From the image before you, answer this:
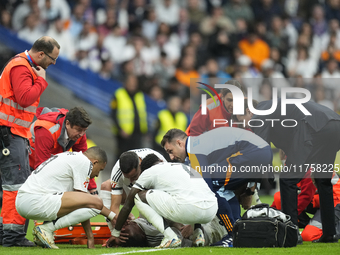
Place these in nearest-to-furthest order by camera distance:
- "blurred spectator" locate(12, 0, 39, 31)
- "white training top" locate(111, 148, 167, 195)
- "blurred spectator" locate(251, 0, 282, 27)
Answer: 1. "white training top" locate(111, 148, 167, 195)
2. "blurred spectator" locate(12, 0, 39, 31)
3. "blurred spectator" locate(251, 0, 282, 27)

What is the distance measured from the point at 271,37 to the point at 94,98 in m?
6.20

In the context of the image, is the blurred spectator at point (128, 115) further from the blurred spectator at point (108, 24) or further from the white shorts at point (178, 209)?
the white shorts at point (178, 209)

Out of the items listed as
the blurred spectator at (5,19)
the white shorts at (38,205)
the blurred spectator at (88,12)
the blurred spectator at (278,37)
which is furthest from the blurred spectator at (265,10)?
the white shorts at (38,205)

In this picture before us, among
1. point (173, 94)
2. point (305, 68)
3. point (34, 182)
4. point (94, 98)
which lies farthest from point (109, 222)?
point (305, 68)

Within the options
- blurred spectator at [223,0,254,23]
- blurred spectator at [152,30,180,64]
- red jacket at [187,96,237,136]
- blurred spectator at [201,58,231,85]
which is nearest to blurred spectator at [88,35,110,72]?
blurred spectator at [152,30,180,64]

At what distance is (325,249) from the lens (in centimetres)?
484

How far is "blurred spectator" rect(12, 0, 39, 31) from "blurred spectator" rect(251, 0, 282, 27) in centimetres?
660

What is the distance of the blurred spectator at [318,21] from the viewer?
1513 centimetres

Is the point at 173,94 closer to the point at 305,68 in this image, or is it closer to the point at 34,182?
the point at 305,68

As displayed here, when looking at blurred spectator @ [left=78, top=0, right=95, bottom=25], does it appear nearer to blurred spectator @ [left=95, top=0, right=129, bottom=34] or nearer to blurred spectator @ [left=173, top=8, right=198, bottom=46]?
blurred spectator @ [left=95, top=0, right=129, bottom=34]

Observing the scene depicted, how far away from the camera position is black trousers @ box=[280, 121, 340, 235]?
5441 mm

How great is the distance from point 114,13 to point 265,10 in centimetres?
504

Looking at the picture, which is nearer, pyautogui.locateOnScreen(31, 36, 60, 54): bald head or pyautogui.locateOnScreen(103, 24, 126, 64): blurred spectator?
pyautogui.locateOnScreen(31, 36, 60, 54): bald head

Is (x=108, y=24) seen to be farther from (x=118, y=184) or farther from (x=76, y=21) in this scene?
(x=118, y=184)
